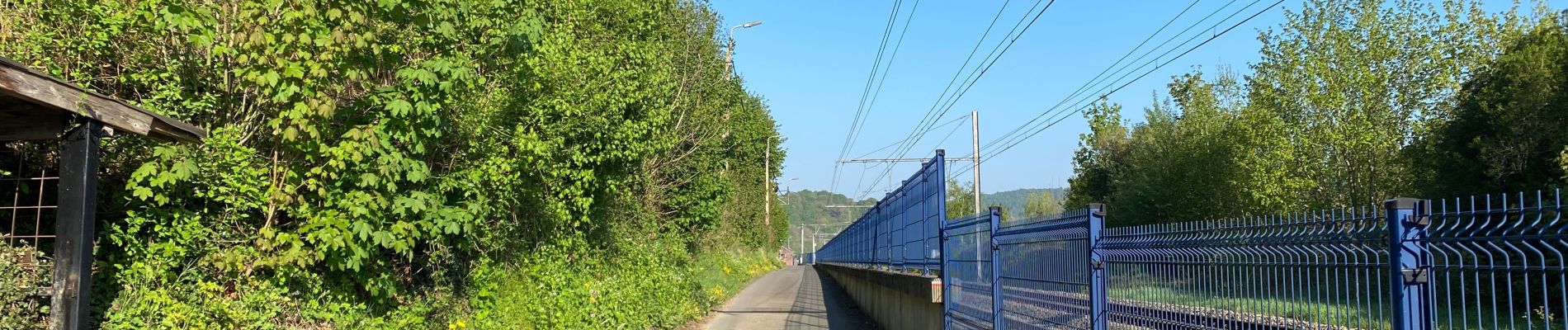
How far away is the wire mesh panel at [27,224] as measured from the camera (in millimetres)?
6156

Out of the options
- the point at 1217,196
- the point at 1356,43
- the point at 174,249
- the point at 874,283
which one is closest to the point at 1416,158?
the point at 1356,43

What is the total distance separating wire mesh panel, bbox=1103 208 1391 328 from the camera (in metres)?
3.94

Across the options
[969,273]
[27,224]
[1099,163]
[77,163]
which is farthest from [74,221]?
[1099,163]

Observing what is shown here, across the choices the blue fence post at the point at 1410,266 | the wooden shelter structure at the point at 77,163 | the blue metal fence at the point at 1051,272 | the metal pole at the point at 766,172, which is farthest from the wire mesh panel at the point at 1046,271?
the metal pole at the point at 766,172

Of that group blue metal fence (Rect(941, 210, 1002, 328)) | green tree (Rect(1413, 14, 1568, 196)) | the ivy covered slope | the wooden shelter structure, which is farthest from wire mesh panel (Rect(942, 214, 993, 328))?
green tree (Rect(1413, 14, 1568, 196))

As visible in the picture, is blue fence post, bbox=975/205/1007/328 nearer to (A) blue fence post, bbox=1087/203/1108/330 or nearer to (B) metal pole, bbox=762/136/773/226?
(A) blue fence post, bbox=1087/203/1108/330

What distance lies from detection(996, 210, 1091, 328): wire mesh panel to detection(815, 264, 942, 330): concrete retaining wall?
240 cm

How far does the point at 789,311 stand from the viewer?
829 inches

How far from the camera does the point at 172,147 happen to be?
20.8ft

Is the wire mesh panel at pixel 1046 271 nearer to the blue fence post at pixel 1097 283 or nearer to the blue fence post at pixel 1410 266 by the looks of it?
the blue fence post at pixel 1097 283

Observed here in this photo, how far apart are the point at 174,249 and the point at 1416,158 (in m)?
29.6

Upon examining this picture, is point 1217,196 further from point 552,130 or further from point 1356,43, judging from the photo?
point 552,130

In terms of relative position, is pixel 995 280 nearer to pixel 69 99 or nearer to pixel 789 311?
pixel 69 99

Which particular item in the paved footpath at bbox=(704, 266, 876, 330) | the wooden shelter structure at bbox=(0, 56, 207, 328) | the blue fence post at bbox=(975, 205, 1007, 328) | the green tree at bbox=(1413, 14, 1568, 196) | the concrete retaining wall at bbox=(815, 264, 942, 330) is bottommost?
the paved footpath at bbox=(704, 266, 876, 330)
